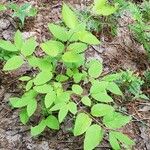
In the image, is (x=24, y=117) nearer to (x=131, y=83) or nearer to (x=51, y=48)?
(x=51, y=48)

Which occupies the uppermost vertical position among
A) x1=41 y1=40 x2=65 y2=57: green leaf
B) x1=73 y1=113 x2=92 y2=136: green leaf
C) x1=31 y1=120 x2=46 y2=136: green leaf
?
x1=41 y1=40 x2=65 y2=57: green leaf

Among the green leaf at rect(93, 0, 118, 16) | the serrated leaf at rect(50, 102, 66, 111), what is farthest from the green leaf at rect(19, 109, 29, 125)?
the green leaf at rect(93, 0, 118, 16)

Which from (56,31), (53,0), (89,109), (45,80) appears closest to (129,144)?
(89,109)

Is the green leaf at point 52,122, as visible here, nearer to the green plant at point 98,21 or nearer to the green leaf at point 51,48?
the green leaf at point 51,48

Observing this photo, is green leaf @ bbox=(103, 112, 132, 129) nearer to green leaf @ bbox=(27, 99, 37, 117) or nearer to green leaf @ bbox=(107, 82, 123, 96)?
green leaf @ bbox=(107, 82, 123, 96)

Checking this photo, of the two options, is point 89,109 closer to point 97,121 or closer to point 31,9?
point 97,121
